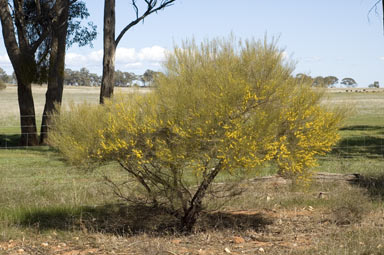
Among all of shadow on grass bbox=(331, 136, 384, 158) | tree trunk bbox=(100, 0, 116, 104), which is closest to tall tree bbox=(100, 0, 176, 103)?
tree trunk bbox=(100, 0, 116, 104)

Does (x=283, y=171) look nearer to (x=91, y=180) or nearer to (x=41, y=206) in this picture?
(x=41, y=206)

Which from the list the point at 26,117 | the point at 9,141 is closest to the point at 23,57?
the point at 26,117

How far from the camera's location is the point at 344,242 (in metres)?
6.74

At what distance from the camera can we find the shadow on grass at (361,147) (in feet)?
50.3

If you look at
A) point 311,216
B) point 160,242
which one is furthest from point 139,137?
point 311,216

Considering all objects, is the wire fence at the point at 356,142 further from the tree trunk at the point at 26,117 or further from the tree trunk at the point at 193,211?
the tree trunk at the point at 193,211

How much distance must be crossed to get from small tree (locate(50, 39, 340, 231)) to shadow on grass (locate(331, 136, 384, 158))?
722cm

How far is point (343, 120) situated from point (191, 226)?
2.71 meters

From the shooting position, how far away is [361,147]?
16.7m

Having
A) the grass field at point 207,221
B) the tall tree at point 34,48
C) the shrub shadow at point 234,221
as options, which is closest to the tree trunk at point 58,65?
the tall tree at point 34,48

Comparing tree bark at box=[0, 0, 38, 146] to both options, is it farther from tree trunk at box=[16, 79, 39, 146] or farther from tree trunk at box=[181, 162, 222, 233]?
tree trunk at box=[181, 162, 222, 233]

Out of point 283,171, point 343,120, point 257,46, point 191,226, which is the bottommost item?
point 191,226

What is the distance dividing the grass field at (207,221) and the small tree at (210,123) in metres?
0.81

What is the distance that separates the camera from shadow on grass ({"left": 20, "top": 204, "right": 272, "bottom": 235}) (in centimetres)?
788
